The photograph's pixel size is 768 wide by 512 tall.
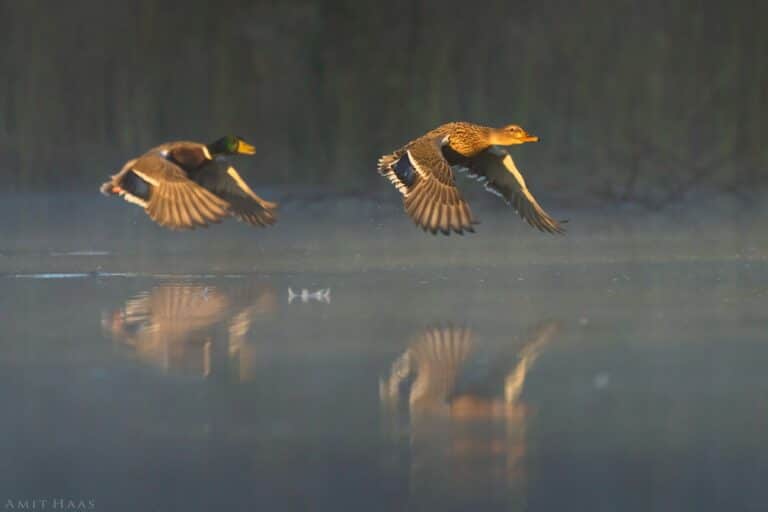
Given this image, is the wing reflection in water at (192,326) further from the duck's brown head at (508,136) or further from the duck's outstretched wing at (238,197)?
the duck's brown head at (508,136)

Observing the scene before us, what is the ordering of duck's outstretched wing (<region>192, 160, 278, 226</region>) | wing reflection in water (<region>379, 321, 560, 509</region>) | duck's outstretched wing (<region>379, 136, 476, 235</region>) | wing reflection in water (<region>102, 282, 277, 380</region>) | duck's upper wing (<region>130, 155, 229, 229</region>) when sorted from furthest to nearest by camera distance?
1. duck's outstretched wing (<region>192, 160, 278, 226</region>)
2. duck's upper wing (<region>130, 155, 229, 229</region>)
3. duck's outstretched wing (<region>379, 136, 476, 235</region>)
4. wing reflection in water (<region>102, 282, 277, 380</region>)
5. wing reflection in water (<region>379, 321, 560, 509</region>)

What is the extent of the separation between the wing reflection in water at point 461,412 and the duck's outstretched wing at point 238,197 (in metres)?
3.03

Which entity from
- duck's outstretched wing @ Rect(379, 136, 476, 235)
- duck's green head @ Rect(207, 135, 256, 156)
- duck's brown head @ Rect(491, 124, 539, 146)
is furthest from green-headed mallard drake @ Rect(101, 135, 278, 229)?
duck's brown head @ Rect(491, 124, 539, 146)

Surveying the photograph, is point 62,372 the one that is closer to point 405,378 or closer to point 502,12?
point 405,378

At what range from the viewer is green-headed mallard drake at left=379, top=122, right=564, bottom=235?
371 inches

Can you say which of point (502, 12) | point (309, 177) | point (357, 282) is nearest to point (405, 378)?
point (357, 282)

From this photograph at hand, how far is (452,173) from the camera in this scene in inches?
381

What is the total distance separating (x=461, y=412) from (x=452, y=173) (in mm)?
3684

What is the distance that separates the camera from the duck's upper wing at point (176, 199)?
9.85 meters

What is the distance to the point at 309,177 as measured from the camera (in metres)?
15.4

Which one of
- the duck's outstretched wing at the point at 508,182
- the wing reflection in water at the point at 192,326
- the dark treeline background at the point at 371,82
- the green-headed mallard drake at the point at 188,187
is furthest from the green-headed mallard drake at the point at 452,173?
the dark treeline background at the point at 371,82

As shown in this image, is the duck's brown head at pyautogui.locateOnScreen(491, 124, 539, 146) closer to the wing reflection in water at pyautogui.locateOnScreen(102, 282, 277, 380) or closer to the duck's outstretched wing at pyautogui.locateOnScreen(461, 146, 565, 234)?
the duck's outstretched wing at pyautogui.locateOnScreen(461, 146, 565, 234)

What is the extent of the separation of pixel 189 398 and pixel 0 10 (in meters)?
13.6

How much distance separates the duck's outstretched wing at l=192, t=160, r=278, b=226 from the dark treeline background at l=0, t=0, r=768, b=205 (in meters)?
4.15
